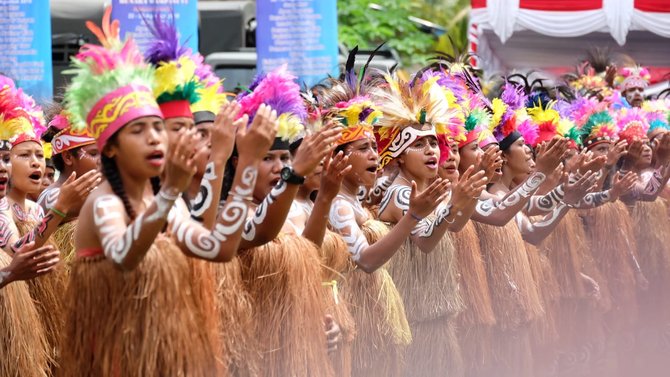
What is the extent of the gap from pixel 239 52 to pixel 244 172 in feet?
33.2

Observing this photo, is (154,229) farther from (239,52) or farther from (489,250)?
(239,52)

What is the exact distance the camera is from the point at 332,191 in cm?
482

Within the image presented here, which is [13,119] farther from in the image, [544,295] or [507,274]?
[544,295]

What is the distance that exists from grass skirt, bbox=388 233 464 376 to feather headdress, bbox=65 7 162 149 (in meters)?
2.25

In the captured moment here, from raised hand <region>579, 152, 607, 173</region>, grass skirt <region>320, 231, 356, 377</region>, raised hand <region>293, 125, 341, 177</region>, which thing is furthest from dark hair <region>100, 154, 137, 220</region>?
raised hand <region>579, 152, 607, 173</region>

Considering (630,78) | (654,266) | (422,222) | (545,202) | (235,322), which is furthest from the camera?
(630,78)

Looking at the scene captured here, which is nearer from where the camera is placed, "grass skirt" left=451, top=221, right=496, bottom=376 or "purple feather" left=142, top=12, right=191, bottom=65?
"purple feather" left=142, top=12, right=191, bottom=65

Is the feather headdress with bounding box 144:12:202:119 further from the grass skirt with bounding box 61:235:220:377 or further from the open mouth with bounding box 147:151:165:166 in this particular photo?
the grass skirt with bounding box 61:235:220:377

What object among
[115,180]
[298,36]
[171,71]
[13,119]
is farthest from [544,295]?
[115,180]

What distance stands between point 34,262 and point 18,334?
0.77 metres

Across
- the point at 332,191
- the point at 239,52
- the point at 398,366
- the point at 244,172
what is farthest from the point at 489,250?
the point at 239,52

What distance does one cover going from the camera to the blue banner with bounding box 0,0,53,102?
8.59 m

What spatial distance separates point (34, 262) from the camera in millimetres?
4387

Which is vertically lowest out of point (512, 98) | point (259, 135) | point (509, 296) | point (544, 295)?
point (544, 295)
